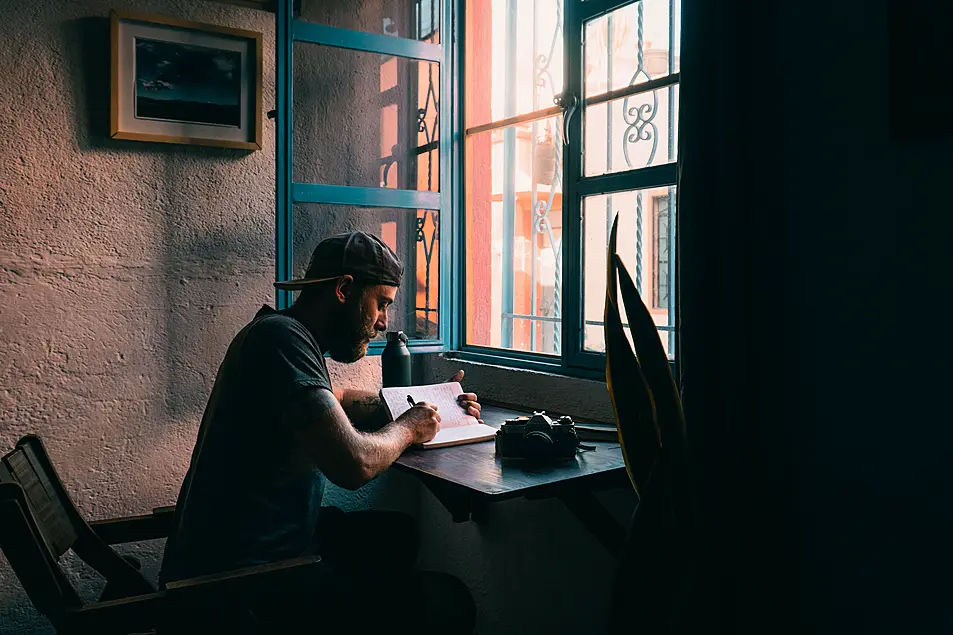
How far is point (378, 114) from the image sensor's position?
321cm

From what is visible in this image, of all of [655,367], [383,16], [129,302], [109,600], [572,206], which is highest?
[383,16]

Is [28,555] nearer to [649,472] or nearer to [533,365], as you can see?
[649,472]

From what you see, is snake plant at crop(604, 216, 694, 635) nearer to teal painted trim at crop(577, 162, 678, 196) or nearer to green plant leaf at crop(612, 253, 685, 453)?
green plant leaf at crop(612, 253, 685, 453)

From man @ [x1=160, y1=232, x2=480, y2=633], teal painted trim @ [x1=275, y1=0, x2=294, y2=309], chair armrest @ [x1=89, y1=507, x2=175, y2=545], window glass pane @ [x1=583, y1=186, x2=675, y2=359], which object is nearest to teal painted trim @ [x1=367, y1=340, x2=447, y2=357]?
teal painted trim @ [x1=275, y1=0, x2=294, y2=309]

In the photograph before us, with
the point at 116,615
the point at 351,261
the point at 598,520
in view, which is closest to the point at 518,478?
the point at 598,520

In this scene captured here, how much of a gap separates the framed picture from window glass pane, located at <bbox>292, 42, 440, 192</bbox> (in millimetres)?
204

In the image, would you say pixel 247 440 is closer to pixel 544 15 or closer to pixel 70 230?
pixel 70 230

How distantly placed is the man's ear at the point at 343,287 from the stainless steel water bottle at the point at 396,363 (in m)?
0.73

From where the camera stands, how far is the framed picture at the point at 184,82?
2793 mm

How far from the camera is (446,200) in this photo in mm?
3184

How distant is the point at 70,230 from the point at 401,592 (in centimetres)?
176

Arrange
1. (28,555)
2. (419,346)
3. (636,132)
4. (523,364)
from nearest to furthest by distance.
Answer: (28,555) < (636,132) < (523,364) < (419,346)

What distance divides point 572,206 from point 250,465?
4.60 feet

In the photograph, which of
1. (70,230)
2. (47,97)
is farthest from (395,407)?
(47,97)
